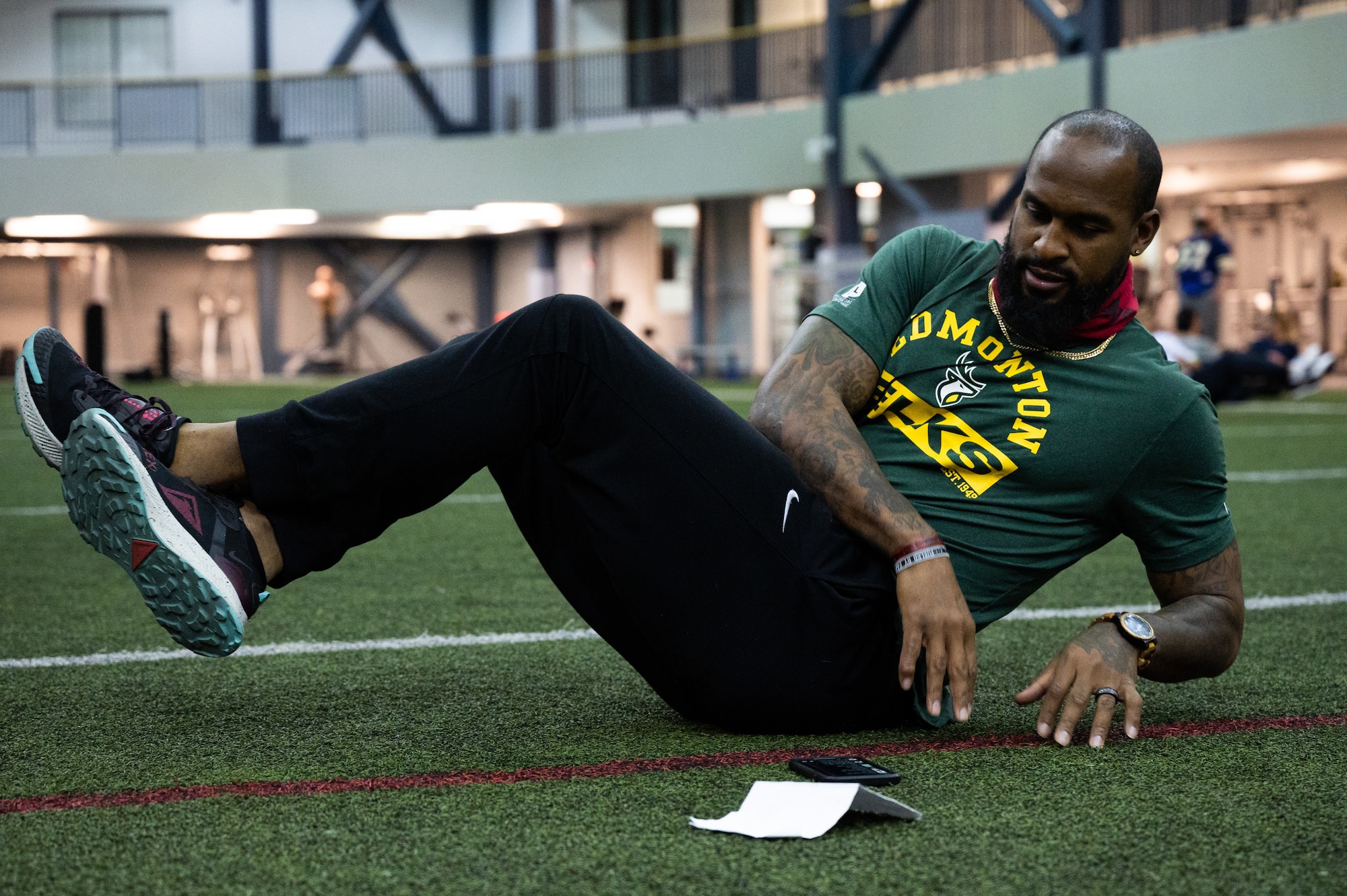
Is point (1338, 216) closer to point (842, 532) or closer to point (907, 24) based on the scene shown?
point (907, 24)

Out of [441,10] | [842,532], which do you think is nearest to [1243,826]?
[842,532]

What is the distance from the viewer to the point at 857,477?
1759mm

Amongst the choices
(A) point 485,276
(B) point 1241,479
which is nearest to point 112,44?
(A) point 485,276

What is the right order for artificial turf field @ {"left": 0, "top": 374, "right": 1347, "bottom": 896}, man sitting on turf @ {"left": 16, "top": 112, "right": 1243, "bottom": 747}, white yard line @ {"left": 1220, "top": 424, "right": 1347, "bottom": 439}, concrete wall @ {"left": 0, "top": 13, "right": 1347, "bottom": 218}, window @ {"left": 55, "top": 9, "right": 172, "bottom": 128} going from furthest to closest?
window @ {"left": 55, "top": 9, "right": 172, "bottom": 128} → concrete wall @ {"left": 0, "top": 13, "right": 1347, "bottom": 218} → white yard line @ {"left": 1220, "top": 424, "right": 1347, "bottom": 439} → man sitting on turf @ {"left": 16, "top": 112, "right": 1243, "bottom": 747} → artificial turf field @ {"left": 0, "top": 374, "right": 1347, "bottom": 896}

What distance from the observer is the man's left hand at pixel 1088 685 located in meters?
1.72

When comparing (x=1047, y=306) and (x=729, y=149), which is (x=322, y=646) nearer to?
(x=1047, y=306)

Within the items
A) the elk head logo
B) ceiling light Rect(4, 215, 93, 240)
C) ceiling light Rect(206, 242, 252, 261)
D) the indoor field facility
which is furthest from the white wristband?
ceiling light Rect(206, 242, 252, 261)

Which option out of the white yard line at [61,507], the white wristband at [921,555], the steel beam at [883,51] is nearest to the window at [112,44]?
the steel beam at [883,51]

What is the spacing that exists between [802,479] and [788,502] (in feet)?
0.21

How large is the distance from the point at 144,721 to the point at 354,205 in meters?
18.5

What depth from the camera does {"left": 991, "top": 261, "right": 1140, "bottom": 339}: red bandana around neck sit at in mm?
1765

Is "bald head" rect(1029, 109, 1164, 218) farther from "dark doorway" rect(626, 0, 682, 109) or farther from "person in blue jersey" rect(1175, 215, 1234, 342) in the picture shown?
"dark doorway" rect(626, 0, 682, 109)

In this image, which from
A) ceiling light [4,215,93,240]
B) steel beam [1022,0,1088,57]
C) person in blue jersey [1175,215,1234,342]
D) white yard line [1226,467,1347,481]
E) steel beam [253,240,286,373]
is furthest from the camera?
steel beam [253,240,286,373]

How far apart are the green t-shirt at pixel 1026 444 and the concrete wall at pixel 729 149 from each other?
409 inches
